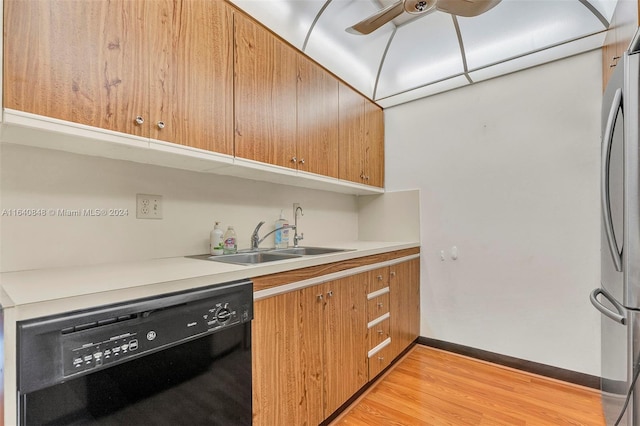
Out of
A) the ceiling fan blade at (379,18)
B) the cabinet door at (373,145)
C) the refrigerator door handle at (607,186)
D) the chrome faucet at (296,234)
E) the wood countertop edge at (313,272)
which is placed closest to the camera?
the refrigerator door handle at (607,186)

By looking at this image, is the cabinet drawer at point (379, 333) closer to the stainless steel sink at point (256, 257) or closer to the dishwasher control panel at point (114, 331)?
the stainless steel sink at point (256, 257)

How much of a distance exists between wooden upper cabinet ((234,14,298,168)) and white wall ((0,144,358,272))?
1.18 feet

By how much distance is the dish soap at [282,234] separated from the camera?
203cm

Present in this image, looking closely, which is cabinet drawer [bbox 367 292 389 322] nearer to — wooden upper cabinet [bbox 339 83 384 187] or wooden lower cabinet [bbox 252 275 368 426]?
wooden lower cabinet [bbox 252 275 368 426]

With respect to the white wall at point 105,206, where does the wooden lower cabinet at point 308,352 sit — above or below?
below

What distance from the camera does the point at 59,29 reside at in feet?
2.97

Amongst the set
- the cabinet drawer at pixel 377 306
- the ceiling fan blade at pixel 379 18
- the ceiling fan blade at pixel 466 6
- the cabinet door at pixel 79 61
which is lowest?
the cabinet drawer at pixel 377 306

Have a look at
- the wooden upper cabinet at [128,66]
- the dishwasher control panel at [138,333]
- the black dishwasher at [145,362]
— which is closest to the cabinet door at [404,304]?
the black dishwasher at [145,362]

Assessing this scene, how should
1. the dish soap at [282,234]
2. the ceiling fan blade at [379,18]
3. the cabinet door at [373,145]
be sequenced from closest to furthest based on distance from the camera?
the ceiling fan blade at [379,18] < the dish soap at [282,234] < the cabinet door at [373,145]

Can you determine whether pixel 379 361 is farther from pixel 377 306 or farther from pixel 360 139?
pixel 360 139

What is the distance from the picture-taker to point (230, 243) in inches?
64.4

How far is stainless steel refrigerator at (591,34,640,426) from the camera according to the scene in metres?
0.95

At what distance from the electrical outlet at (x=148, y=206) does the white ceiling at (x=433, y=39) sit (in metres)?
1.10

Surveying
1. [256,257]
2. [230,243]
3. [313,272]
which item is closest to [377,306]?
[313,272]
